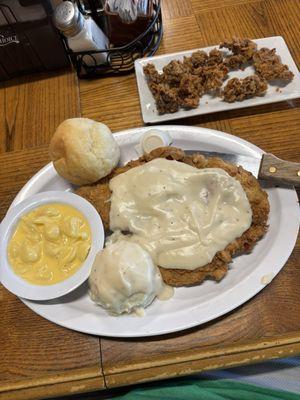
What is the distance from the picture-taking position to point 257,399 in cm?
116

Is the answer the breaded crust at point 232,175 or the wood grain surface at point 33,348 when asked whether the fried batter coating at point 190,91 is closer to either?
the breaded crust at point 232,175

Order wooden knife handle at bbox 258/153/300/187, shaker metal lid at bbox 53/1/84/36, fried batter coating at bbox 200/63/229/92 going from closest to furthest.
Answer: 1. wooden knife handle at bbox 258/153/300/187
2. shaker metal lid at bbox 53/1/84/36
3. fried batter coating at bbox 200/63/229/92

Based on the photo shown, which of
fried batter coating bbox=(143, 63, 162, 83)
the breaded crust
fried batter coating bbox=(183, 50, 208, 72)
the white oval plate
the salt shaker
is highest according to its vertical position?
the salt shaker

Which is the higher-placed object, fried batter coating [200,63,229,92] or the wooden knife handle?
fried batter coating [200,63,229,92]

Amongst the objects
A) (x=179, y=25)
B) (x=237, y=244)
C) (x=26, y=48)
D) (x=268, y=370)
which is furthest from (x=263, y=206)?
(x=26, y=48)

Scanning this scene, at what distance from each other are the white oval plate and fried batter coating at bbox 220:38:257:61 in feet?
2.01

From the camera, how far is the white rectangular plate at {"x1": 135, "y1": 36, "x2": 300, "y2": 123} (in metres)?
1.38

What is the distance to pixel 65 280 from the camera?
1048mm

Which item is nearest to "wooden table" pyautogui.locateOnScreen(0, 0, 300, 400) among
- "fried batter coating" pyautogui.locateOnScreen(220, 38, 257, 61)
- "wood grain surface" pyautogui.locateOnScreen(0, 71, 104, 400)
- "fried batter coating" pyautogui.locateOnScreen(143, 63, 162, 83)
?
"wood grain surface" pyautogui.locateOnScreen(0, 71, 104, 400)

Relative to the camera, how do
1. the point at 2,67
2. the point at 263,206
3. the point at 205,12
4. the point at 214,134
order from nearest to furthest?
the point at 263,206 < the point at 214,134 < the point at 2,67 < the point at 205,12

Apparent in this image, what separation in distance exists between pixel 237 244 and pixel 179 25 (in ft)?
3.73

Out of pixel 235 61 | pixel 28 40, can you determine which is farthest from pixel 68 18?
pixel 235 61

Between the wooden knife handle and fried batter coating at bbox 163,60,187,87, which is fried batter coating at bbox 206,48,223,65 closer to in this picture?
fried batter coating at bbox 163,60,187,87

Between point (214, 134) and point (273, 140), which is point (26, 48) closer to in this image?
point (214, 134)
